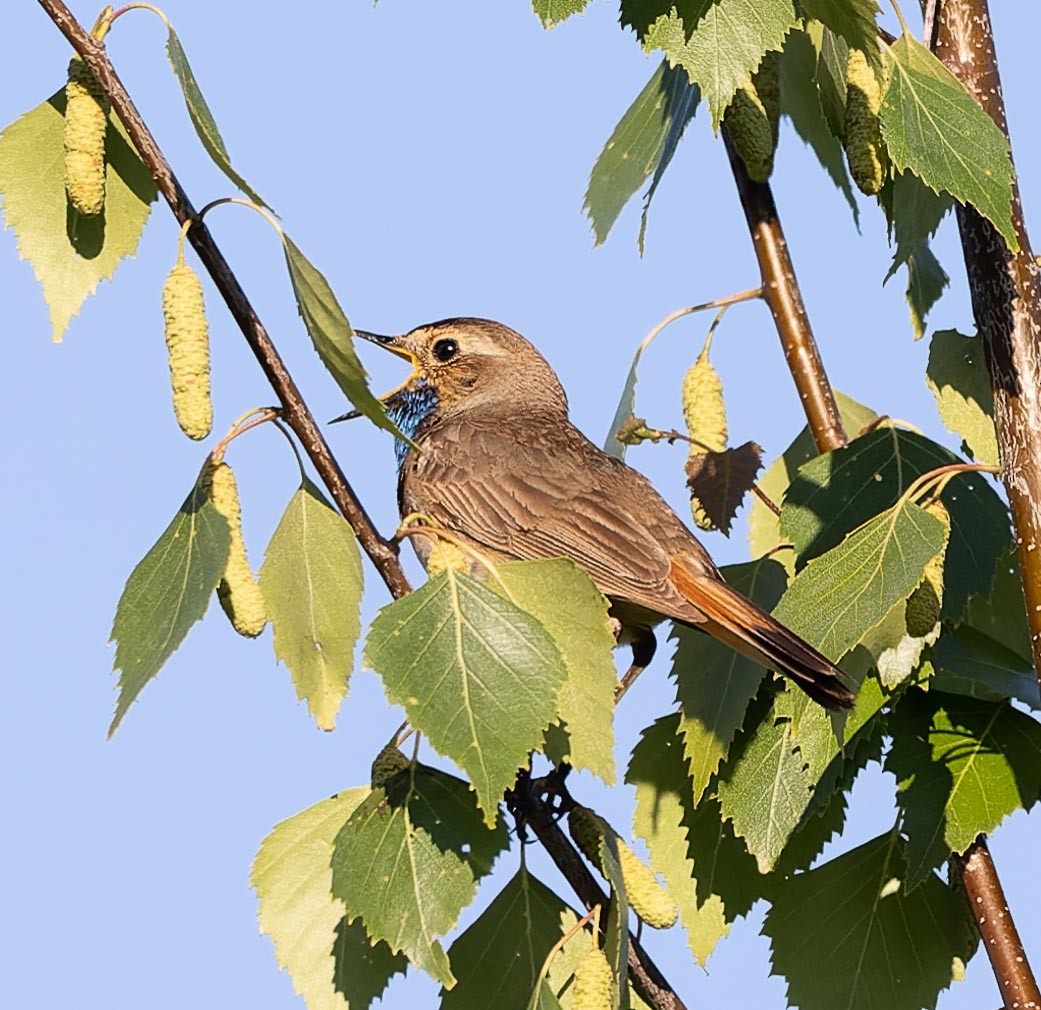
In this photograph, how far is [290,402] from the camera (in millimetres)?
3223

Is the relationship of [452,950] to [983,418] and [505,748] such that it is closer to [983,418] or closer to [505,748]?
[505,748]

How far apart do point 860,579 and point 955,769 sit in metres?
0.61

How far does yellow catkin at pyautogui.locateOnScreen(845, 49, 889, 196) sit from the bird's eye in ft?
10.8

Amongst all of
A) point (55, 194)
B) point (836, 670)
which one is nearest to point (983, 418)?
point (836, 670)

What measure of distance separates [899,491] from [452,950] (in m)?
1.31

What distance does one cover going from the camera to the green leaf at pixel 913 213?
3617 mm

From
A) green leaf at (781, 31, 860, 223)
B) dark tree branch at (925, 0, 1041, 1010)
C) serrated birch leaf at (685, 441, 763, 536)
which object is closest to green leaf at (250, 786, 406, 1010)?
serrated birch leaf at (685, 441, 763, 536)

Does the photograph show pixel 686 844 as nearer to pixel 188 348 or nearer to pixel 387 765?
pixel 387 765

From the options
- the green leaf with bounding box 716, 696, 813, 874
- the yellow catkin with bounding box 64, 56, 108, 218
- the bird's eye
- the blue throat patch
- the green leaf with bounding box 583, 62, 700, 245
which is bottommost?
the green leaf with bounding box 716, 696, 813, 874

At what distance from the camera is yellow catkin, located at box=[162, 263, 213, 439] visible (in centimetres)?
302

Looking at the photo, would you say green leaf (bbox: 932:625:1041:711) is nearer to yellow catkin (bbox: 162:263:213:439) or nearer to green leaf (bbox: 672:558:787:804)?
green leaf (bbox: 672:558:787:804)

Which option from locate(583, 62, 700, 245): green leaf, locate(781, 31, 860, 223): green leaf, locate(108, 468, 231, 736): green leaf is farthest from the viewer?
locate(781, 31, 860, 223): green leaf

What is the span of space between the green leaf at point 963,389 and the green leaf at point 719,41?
1.30 meters

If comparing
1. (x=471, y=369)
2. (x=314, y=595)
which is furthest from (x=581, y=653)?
(x=471, y=369)
